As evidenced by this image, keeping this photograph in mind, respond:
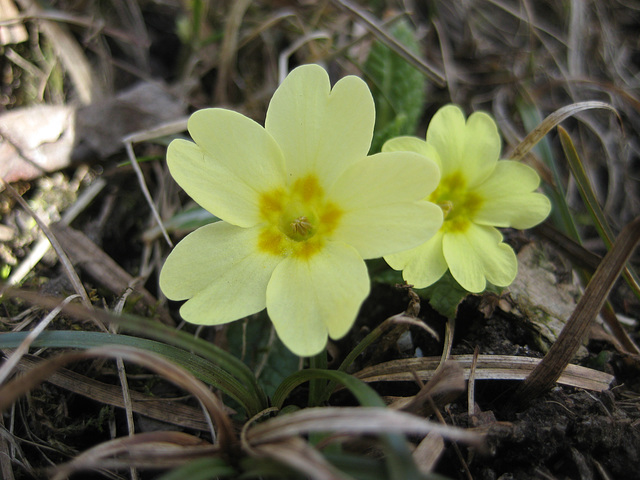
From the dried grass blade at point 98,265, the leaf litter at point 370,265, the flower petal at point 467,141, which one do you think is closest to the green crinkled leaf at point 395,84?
the leaf litter at point 370,265

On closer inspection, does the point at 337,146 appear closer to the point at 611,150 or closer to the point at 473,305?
the point at 473,305

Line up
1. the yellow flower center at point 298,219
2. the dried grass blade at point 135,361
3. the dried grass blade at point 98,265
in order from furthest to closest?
1. the dried grass blade at point 98,265
2. the yellow flower center at point 298,219
3. the dried grass blade at point 135,361

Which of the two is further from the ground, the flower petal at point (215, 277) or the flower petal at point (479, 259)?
the flower petal at point (215, 277)

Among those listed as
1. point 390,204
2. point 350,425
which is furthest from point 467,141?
point 350,425

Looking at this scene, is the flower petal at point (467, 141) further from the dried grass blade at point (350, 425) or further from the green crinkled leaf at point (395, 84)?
the dried grass blade at point (350, 425)

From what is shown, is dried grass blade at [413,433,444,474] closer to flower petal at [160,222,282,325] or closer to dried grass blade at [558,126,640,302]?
flower petal at [160,222,282,325]

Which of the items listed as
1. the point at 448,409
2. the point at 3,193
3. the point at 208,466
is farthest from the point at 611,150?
the point at 3,193

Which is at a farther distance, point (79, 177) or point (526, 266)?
point (79, 177)
